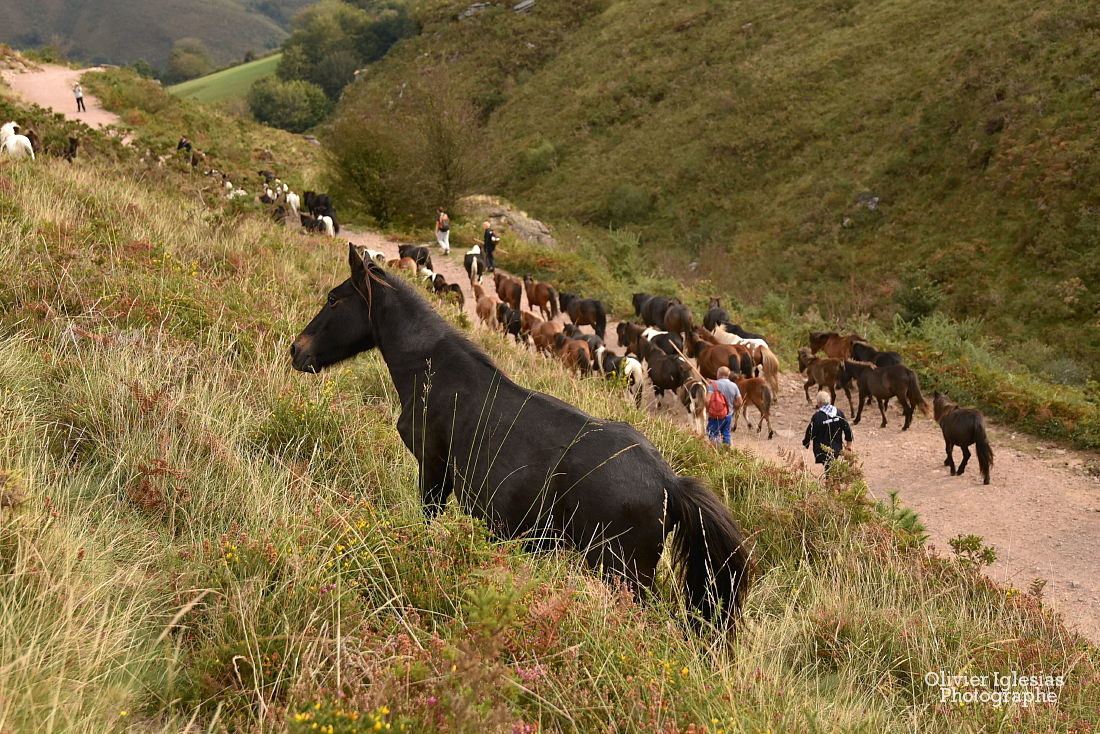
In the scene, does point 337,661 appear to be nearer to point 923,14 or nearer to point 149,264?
point 149,264

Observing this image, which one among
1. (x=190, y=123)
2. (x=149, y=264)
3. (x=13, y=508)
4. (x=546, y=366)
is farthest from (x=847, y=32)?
(x=13, y=508)

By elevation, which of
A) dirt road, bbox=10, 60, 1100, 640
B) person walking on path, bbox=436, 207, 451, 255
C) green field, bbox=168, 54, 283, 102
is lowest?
dirt road, bbox=10, 60, 1100, 640

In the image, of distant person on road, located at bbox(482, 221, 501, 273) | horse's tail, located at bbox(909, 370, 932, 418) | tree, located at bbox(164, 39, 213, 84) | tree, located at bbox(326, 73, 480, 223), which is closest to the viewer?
horse's tail, located at bbox(909, 370, 932, 418)

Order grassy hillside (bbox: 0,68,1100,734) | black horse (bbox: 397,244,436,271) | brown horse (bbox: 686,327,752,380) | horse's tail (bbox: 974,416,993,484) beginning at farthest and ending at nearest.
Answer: black horse (bbox: 397,244,436,271) < brown horse (bbox: 686,327,752,380) < horse's tail (bbox: 974,416,993,484) < grassy hillside (bbox: 0,68,1100,734)

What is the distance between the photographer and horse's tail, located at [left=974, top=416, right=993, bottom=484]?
11.0 meters

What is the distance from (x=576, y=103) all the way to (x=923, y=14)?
→ 23597mm

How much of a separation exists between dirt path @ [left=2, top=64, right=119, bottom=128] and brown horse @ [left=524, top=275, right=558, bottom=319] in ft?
76.0

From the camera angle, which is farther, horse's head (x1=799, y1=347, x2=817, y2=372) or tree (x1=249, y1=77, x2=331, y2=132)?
tree (x1=249, y1=77, x2=331, y2=132)

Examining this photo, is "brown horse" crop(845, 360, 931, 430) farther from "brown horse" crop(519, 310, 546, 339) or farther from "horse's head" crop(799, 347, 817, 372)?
"brown horse" crop(519, 310, 546, 339)

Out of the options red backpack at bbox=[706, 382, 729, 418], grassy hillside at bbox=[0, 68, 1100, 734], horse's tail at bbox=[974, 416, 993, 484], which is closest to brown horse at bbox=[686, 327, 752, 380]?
red backpack at bbox=[706, 382, 729, 418]

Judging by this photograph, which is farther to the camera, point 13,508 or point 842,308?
point 842,308

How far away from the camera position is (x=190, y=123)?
3778 cm

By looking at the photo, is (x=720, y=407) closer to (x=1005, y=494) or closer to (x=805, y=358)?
(x=1005, y=494)

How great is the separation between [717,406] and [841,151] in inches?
1204
